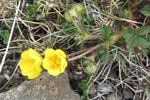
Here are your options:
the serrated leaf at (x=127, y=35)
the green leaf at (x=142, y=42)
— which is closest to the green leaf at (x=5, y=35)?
the serrated leaf at (x=127, y=35)

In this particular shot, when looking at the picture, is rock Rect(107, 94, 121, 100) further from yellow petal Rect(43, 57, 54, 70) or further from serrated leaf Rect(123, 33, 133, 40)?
yellow petal Rect(43, 57, 54, 70)

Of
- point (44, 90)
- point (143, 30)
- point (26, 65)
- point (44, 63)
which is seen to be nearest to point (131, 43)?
point (143, 30)

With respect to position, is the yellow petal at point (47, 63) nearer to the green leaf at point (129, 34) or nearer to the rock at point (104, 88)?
the rock at point (104, 88)

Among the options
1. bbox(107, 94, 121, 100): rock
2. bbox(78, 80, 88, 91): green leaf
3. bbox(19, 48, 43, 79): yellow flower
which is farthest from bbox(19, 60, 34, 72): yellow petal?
bbox(107, 94, 121, 100): rock

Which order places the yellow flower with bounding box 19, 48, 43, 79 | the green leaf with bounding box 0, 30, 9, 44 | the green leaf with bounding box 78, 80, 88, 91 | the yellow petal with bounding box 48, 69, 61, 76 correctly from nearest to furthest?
1. the yellow petal with bounding box 48, 69, 61, 76
2. the yellow flower with bounding box 19, 48, 43, 79
3. the green leaf with bounding box 78, 80, 88, 91
4. the green leaf with bounding box 0, 30, 9, 44

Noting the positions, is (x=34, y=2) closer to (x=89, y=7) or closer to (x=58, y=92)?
(x=89, y=7)

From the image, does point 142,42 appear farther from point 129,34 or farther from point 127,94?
point 127,94
